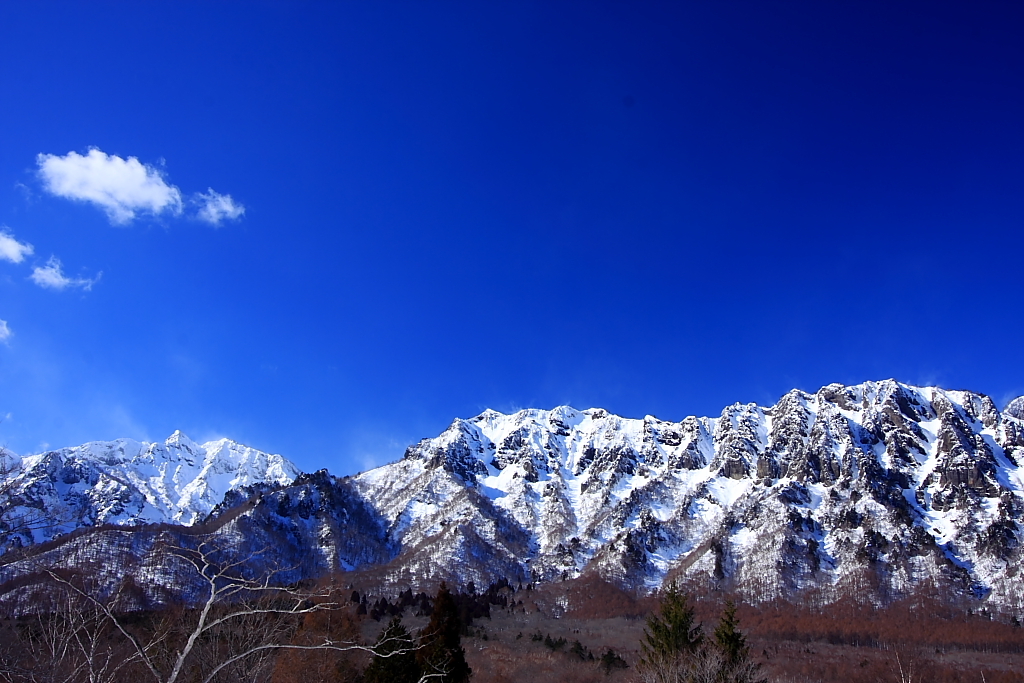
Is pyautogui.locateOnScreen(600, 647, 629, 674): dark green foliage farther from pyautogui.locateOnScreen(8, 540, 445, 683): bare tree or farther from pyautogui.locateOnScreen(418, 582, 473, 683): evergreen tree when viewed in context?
pyautogui.locateOnScreen(8, 540, 445, 683): bare tree

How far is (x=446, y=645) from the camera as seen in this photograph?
42.5 metres

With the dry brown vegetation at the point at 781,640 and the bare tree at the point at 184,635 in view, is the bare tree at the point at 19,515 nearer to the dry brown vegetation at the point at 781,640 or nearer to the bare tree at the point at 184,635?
the bare tree at the point at 184,635

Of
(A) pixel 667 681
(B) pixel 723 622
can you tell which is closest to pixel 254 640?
(A) pixel 667 681

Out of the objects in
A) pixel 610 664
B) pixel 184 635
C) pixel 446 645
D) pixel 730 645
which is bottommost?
pixel 610 664

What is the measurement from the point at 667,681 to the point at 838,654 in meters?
134

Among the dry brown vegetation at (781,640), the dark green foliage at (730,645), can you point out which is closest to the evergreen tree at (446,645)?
the dry brown vegetation at (781,640)

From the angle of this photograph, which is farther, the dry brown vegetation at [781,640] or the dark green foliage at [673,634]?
the dry brown vegetation at [781,640]

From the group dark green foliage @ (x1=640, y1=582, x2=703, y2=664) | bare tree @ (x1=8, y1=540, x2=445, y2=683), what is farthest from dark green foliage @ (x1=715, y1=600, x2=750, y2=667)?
bare tree @ (x1=8, y1=540, x2=445, y2=683)

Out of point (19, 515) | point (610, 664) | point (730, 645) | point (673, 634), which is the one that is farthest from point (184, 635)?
point (610, 664)

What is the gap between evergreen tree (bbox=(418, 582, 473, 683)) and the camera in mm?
39594

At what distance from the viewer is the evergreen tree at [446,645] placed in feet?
130

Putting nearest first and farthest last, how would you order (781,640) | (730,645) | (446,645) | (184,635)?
(184,635) → (446,645) → (730,645) → (781,640)

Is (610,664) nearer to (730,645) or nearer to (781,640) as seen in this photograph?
(730,645)

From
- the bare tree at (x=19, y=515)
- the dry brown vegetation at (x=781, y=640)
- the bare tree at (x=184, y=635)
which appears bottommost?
the dry brown vegetation at (x=781, y=640)
